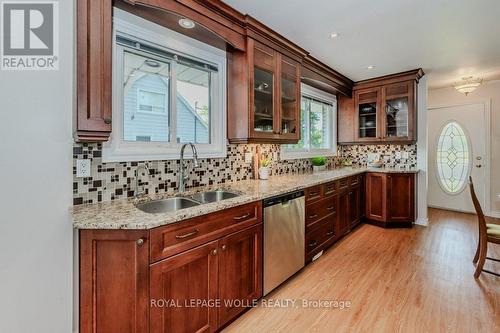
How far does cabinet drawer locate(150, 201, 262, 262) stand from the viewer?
1.34m

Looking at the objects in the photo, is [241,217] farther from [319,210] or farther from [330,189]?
[330,189]

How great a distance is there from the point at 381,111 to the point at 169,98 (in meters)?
3.70

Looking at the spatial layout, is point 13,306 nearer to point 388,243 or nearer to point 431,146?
point 388,243

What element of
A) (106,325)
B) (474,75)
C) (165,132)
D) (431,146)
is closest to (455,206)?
(431,146)

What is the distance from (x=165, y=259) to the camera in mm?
1363

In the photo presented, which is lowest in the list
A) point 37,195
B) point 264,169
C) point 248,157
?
point 37,195

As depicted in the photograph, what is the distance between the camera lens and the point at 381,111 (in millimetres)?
4352

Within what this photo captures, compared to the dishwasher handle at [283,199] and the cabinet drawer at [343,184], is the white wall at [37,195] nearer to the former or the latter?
the dishwasher handle at [283,199]

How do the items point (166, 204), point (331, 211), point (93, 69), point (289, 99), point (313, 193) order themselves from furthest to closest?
point (331, 211), point (289, 99), point (313, 193), point (166, 204), point (93, 69)

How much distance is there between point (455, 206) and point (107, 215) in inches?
245

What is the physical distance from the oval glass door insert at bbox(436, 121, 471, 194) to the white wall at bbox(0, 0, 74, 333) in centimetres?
627

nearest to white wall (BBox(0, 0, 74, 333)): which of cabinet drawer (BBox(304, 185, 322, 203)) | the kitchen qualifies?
the kitchen

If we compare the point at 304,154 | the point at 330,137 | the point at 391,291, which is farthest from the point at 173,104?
the point at 330,137

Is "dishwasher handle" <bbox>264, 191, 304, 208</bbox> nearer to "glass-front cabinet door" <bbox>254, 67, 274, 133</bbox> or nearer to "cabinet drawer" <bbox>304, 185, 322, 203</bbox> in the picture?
"cabinet drawer" <bbox>304, 185, 322, 203</bbox>
